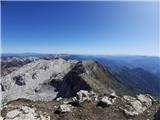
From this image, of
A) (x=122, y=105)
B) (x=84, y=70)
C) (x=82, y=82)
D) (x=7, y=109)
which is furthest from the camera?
(x=84, y=70)

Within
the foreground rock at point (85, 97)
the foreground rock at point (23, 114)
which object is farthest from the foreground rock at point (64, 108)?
the foreground rock at point (23, 114)

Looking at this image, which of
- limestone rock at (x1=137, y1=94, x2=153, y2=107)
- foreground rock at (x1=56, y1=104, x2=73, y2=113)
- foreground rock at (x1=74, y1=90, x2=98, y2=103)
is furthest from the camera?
limestone rock at (x1=137, y1=94, x2=153, y2=107)

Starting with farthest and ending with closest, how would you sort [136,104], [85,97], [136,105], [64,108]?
[85,97] → [136,104] → [136,105] → [64,108]

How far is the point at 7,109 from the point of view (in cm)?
2722

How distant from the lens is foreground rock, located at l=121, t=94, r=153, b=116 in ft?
95.2

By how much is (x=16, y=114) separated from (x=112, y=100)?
40.8 ft

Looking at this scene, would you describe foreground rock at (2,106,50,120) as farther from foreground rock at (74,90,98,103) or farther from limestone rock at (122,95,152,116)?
limestone rock at (122,95,152,116)

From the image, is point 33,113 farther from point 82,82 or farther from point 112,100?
Answer: point 82,82

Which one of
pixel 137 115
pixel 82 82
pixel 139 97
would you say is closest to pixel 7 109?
pixel 137 115

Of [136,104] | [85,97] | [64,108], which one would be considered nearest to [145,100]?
[136,104]

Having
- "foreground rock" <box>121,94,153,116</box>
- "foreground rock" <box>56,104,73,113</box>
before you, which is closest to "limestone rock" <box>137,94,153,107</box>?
"foreground rock" <box>121,94,153,116</box>

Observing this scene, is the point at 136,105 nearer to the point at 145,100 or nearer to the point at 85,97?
the point at 145,100

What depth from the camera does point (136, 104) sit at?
3139cm

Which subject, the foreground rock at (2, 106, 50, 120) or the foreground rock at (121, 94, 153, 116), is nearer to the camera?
the foreground rock at (2, 106, 50, 120)
